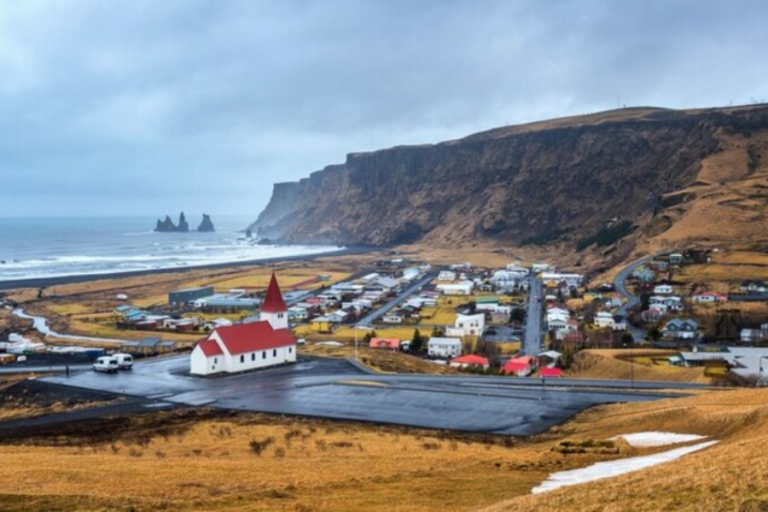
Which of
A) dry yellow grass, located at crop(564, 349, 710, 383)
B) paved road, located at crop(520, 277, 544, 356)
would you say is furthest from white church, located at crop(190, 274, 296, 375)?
paved road, located at crop(520, 277, 544, 356)

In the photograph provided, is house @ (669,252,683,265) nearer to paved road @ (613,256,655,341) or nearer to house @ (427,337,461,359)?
Answer: paved road @ (613,256,655,341)

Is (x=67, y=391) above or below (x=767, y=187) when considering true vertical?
below

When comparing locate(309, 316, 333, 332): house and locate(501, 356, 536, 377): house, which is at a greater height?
locate(309, 316, 333, 332): house

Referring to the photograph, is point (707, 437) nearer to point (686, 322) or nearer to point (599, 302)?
point (686, 322)

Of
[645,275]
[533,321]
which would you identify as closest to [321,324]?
[533,321]

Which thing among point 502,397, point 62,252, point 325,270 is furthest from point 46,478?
point 62,252

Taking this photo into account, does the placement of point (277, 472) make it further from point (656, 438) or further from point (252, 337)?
point (252, 337)
